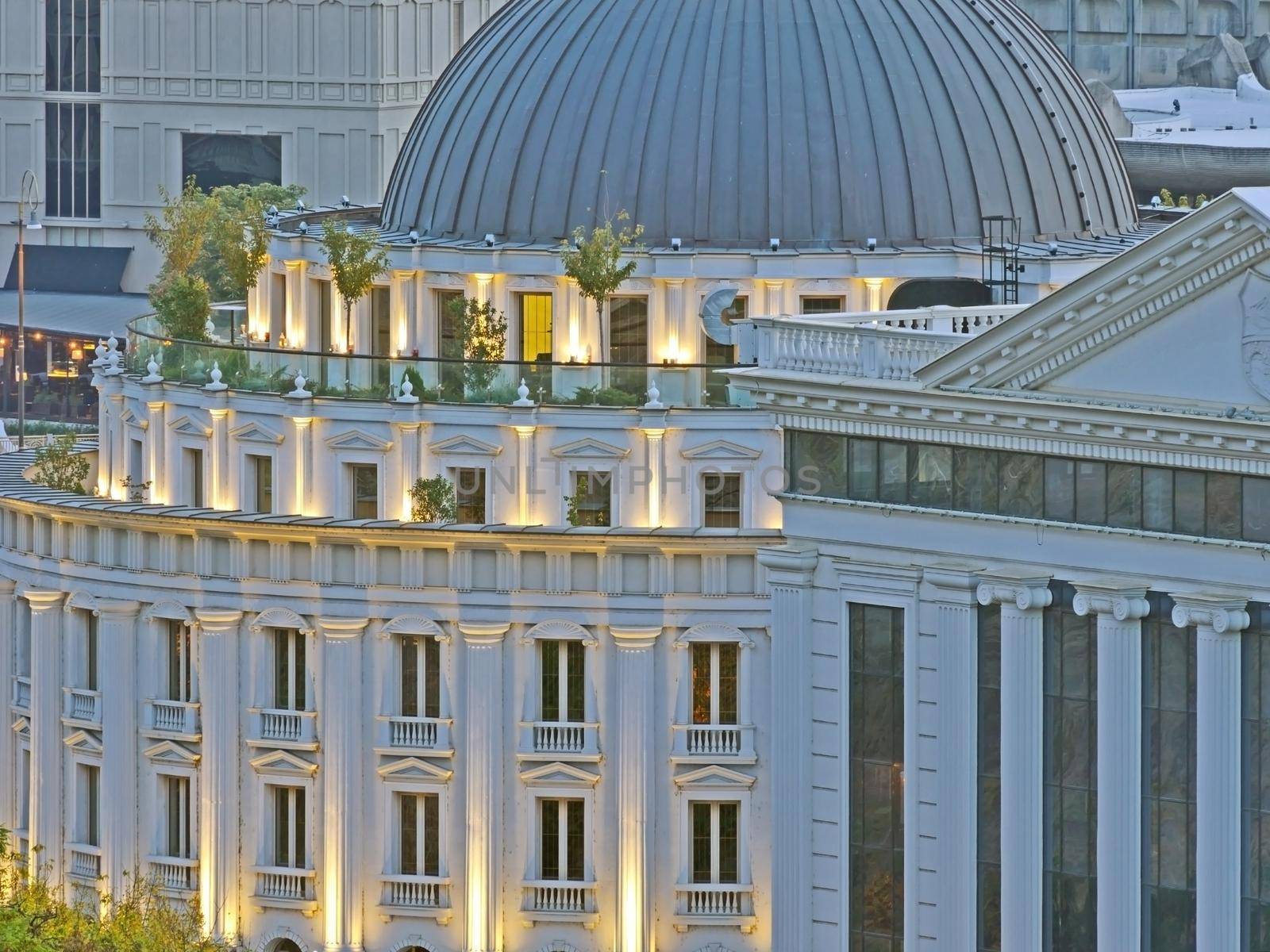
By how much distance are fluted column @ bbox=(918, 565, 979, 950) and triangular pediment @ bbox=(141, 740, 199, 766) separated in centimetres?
3313

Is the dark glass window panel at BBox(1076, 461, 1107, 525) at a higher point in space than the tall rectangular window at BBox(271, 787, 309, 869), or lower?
higher

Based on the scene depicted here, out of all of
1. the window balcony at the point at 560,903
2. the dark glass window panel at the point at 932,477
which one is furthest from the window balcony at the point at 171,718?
the dark glass window panel at the point at 932,477

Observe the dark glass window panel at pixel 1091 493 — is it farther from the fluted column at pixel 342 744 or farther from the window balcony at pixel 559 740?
the fluted column at pixel 342 744

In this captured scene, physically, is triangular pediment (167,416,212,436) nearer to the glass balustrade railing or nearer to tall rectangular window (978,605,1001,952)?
the glass balustrade railing

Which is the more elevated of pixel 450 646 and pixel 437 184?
pixel 437 184

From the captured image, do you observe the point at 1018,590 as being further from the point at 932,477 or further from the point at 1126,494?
the point at 1126,494

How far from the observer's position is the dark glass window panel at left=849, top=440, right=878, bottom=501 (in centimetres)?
11306

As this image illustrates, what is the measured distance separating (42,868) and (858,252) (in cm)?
2815

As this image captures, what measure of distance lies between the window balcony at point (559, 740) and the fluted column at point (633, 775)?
68cm

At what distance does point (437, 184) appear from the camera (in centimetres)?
15238

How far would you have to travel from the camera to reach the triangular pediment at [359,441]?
141 meters

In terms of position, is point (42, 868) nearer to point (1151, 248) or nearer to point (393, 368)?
point (393, 368)

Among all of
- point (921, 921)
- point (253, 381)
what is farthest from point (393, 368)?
point (921, 921)

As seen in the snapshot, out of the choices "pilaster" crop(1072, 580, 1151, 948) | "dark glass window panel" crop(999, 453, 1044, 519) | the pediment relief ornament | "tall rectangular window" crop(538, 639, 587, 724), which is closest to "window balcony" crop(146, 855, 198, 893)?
"tall rectangular window" crop(538, 639, 587, 724)
